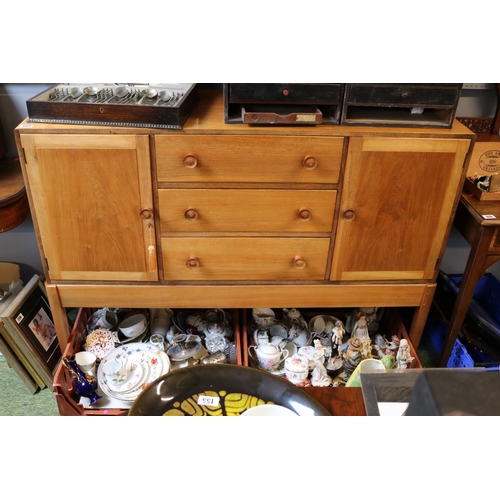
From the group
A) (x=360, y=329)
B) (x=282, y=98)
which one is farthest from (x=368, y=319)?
(x=282, y=98)

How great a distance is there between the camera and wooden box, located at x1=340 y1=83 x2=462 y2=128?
1.45 m

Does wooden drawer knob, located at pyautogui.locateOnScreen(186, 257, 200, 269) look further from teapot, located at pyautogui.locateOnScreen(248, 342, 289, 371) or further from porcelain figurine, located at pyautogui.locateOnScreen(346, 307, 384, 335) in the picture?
porcelain figurine, located at pyautogui.locateOnScreen(346, 307, 384, 335)

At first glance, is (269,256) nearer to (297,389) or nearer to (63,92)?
(297,389)

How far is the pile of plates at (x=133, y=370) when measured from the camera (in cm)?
171

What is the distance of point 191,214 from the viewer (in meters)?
1.58

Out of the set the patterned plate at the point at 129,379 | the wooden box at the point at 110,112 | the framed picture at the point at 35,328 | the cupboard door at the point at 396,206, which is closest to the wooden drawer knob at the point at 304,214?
the cupboard door at the point at 396,206

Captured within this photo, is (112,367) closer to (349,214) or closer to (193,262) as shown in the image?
(193,262)

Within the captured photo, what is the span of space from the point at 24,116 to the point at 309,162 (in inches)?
48.5

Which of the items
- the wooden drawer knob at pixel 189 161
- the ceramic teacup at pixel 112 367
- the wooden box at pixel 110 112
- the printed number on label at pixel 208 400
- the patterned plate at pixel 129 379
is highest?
the wooden box at pixel 110 112

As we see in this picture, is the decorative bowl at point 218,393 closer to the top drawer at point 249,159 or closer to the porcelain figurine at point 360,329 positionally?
the top drawer at point 249,159

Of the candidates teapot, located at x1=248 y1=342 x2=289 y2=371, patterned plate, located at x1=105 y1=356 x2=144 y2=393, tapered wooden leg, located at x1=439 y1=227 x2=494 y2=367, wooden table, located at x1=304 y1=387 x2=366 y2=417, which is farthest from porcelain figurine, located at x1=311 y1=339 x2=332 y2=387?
wooden table, located at x1=304 y1=387 x2=366 y2=417

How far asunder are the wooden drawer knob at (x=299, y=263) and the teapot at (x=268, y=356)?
0.36 m

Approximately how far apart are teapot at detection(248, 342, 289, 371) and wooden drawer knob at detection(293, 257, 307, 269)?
0.36m

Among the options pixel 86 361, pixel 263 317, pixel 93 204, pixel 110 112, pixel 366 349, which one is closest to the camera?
pixel 110 112
